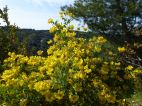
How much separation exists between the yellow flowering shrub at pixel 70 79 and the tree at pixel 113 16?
1511cm

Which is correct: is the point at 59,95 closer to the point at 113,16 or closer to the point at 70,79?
the point at 70,79

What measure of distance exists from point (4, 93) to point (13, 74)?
35 cm

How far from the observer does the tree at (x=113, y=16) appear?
21.9 meters

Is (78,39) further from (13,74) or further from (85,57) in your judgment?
(13,74)

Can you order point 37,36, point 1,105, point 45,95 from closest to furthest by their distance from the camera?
point 45,95
point 1,105
point 37,36

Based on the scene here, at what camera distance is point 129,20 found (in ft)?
73.2

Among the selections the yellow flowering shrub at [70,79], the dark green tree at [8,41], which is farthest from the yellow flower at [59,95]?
the dark green tree at [8,41]

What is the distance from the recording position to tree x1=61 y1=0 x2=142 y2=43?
72.0ft

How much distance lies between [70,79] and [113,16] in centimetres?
1619

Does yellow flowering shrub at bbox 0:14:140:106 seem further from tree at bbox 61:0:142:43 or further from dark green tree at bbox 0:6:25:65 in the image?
tree at bbox 61:0:142:43

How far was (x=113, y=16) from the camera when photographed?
72.3 feet

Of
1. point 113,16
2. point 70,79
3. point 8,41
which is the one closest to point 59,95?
point 70,79

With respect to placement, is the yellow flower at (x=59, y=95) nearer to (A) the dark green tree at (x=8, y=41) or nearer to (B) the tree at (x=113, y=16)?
(A) the dark green tree at (x=8, y=41)

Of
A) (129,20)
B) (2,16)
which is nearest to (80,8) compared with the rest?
(129,20)
